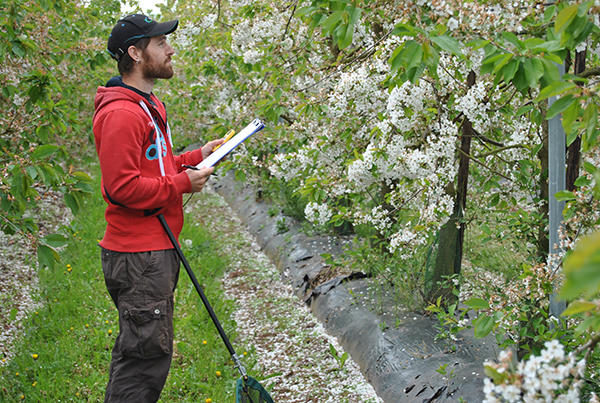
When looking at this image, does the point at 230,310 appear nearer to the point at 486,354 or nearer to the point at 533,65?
the point at 486,354

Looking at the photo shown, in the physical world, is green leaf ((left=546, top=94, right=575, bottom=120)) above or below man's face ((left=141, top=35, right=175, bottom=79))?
below

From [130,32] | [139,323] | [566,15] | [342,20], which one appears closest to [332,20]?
[342,20]

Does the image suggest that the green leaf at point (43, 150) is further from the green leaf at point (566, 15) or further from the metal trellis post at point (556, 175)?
the metal trellis post at point (556, 175)

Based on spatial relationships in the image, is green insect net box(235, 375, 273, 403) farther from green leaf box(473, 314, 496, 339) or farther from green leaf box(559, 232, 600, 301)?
green leaf box(559, 232, 600, 301)

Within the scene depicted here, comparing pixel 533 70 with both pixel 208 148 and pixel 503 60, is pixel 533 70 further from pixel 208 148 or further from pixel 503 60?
pixel 208 148

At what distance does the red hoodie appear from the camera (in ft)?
7.20

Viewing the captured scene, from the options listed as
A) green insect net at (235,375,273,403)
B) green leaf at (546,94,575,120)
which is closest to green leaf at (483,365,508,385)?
green leaf at (546,94,575,120)

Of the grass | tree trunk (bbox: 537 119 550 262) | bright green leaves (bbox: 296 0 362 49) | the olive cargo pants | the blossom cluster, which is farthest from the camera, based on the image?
the grass

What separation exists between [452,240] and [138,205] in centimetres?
220

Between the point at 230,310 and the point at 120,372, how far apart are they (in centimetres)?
237

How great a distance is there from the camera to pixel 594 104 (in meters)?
1.38

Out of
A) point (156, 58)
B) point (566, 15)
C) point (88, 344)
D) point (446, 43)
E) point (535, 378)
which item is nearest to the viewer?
point (535, 378)

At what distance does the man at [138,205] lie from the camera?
2.22m

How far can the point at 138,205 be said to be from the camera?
7.41 ft
